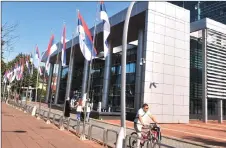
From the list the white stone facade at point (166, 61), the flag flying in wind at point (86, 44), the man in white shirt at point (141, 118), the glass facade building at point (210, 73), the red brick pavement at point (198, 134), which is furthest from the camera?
the glass facade building at point (210, 73)

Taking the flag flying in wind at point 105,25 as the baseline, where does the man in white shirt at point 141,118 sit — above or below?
below

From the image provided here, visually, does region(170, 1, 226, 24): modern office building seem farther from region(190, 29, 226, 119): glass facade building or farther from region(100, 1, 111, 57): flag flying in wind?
region(100, 1, 111, 57): flag flying in wind

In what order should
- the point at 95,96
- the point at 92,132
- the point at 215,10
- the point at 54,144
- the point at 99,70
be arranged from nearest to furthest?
the point at 54,144, the point at 92,132, the point at 95,96, the point at 99,70, the point at 215,10

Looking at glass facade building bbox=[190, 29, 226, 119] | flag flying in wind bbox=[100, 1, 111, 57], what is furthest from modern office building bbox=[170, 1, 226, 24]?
flag flying in wind bbox=[100, 1, 111, 57]

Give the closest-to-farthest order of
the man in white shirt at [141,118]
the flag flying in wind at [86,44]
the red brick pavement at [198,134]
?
the man in white shirt at [141,118]
the red brick pavement at [198,134]
the flag flying in wind at [86,44]

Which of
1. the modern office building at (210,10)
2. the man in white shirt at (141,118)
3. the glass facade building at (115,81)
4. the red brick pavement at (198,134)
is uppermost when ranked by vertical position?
the modern office building at (210,10)

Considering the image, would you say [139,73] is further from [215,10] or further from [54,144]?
[215,10]

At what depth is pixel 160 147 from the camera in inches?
299

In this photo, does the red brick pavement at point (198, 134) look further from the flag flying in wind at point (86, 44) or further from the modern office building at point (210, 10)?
the modern office building at point (210, 10)

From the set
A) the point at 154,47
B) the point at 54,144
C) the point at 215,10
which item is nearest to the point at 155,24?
the point at 154,47

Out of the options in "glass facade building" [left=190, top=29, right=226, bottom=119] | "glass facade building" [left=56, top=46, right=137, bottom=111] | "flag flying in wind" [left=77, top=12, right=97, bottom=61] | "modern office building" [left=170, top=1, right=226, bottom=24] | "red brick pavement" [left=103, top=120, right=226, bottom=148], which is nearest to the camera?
"red brick pavement" [left=103, top=120, right=226, bottom=148]

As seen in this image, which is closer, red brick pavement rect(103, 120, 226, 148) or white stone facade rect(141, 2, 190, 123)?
red brick pavement rect(103, 120, 226, 148)

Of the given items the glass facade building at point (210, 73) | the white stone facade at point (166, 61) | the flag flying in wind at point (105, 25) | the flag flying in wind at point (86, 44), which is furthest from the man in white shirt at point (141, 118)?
the glass facade building at point (210, 73)

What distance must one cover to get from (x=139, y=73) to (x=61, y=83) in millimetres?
42745
